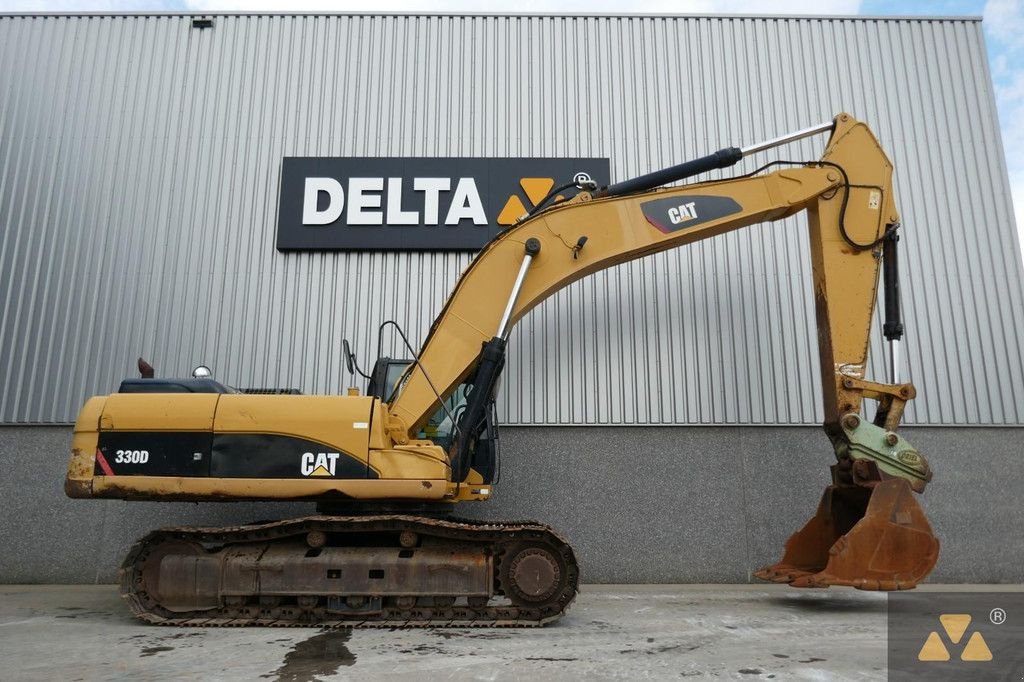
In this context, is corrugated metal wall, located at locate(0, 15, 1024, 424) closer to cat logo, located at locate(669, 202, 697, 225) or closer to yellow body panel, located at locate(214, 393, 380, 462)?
cat logo, located at locate(669, 202, 697, 225)

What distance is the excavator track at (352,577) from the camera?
243 inches

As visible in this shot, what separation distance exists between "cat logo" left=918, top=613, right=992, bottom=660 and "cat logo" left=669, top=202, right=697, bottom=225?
4.55 m

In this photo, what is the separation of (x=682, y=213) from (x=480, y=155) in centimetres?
380

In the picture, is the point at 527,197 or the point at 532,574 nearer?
the point at 532,574

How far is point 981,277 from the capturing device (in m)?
9.97

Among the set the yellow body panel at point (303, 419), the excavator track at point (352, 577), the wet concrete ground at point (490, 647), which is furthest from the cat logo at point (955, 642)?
the yellow body panel at point (303, 419)

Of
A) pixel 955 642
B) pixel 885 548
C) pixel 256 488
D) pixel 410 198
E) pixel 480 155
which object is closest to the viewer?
pixel 955 642

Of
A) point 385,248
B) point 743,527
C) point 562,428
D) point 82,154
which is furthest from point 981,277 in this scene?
point 82,154

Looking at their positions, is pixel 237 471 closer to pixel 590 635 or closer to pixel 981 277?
pixel 590 635

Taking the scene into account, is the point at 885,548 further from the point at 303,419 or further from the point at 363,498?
the point at 303,419

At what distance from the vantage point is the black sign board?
9945 mm

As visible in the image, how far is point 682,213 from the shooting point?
7.68 meters

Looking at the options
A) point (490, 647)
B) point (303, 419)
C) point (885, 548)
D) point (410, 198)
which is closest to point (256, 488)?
point (303, 419)

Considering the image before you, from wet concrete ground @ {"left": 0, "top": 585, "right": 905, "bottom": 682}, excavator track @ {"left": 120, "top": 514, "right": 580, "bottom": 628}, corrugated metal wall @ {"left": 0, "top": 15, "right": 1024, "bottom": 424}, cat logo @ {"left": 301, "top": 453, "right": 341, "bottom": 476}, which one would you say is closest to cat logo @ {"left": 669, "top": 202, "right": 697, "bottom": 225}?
corrugated metal wall @ {"left": 0, "top": 15, "right": 1024, "bottom": 424}
